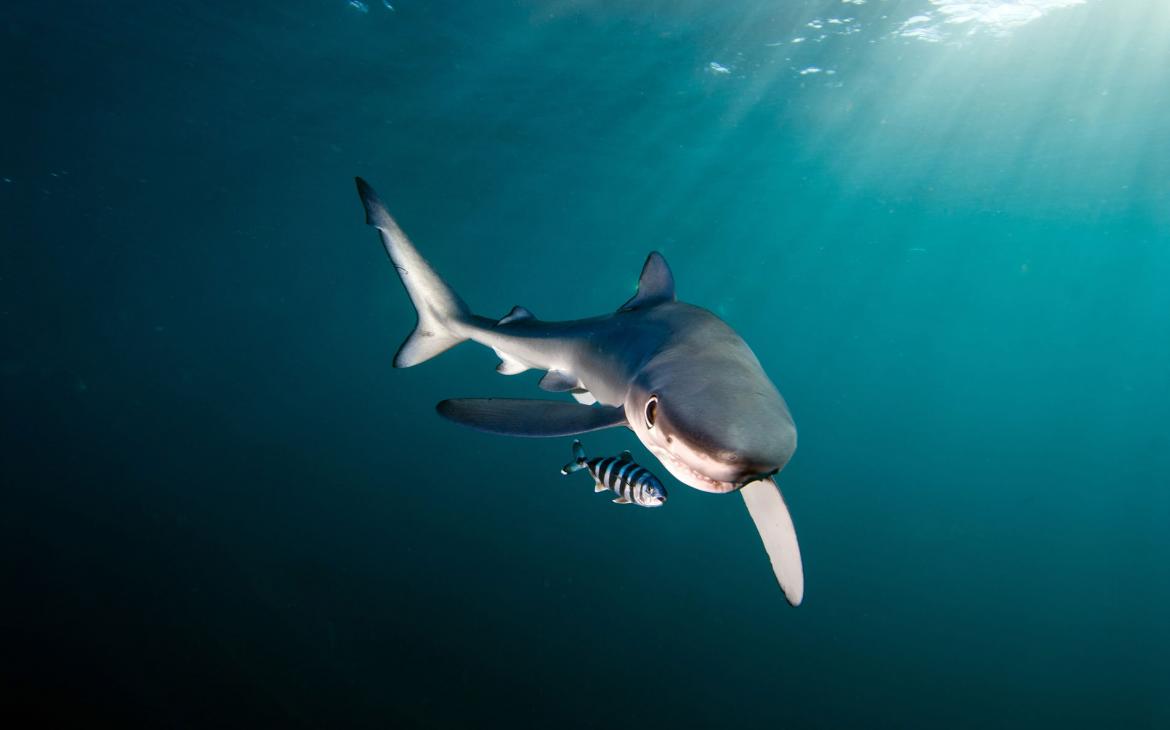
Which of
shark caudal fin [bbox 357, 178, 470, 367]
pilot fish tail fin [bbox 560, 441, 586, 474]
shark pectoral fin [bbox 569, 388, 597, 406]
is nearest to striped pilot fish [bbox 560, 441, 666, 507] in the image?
pilot fish tail fin [bbox 560, 441, 586, 474]

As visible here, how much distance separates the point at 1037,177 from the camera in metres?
24.9

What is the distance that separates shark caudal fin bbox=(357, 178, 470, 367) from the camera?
404 cm

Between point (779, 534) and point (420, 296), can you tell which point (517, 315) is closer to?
point (420, 296)

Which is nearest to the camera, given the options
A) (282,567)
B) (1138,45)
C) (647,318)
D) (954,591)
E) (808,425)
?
(647,318)

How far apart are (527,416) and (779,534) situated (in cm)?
122

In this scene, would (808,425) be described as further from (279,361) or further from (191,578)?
(191,578)

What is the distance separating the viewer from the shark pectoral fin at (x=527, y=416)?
2.31 m

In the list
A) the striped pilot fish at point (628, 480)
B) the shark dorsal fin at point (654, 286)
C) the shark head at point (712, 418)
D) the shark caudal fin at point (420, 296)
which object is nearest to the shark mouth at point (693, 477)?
the shark head at point (712, 418)

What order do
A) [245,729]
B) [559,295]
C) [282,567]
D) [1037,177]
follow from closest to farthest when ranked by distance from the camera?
[245,729]
[282,567]
[1037,177]
[559,295]

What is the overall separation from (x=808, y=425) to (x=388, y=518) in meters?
48.8

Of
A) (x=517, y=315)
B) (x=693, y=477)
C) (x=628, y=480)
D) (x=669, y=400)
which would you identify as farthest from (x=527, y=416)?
(x=517, y=315)

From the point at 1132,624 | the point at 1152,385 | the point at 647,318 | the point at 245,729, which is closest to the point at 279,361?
the point at 245,729

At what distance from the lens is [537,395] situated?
2625 cm

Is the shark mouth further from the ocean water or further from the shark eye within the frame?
the ocean water
